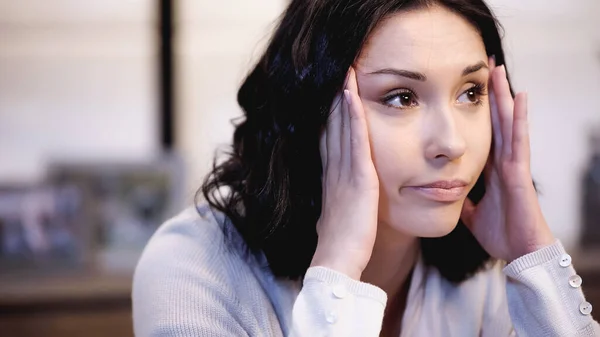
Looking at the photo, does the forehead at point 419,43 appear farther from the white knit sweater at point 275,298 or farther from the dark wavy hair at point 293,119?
the white knit sweater at point 275,298

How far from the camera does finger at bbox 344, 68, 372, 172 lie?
1.08m

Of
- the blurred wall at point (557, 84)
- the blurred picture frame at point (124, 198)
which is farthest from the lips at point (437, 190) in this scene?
the blurred wall at point (557, 84)

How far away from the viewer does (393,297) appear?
1384mm

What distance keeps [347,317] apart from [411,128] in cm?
28

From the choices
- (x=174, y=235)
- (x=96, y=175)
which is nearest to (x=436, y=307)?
(x=174, y=235)

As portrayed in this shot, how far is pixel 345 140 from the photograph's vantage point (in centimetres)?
113

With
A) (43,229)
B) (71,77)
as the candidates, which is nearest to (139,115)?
(71,77)

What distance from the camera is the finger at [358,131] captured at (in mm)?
1076

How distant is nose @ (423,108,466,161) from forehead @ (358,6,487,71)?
0.23 feet

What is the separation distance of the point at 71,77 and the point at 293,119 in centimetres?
160

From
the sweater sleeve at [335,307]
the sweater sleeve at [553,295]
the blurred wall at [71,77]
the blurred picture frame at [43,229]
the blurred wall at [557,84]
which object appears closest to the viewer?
the sweater sleeve at [335,307]

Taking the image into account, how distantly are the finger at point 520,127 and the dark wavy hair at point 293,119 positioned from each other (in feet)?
0.26

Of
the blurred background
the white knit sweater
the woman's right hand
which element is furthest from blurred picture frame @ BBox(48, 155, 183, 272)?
the woman's right hand

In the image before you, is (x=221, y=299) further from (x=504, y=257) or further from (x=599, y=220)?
(x=599, y=220)
